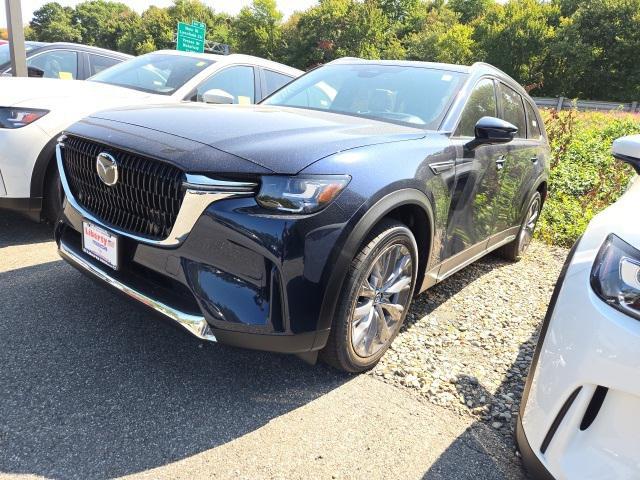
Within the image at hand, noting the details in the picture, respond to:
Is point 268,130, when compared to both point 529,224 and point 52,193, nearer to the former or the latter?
point 52,193

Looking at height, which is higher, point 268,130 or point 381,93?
point 381,93

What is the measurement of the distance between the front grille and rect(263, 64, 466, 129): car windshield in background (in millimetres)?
1440

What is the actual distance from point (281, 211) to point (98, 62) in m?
6.23

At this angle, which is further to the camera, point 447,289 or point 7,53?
point 7,53

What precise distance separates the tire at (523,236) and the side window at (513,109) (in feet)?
2.18

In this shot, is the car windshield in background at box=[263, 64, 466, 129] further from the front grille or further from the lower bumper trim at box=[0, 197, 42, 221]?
the lower bumper trim at box=[0, 197, 42, 221]

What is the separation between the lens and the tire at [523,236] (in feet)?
14.9

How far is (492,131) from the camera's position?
2945 mm

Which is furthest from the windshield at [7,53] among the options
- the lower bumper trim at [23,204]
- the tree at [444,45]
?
the tree at [444,45]

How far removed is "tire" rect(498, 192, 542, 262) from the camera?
4551 mm

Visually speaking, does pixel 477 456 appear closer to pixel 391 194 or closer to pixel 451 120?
pixel 391 194

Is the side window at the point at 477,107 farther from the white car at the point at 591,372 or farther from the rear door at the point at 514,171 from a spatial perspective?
the white car at the point at 591,372

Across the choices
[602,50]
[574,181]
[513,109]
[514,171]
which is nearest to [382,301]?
[514,171]

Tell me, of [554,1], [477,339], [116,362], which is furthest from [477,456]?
[554,1]
